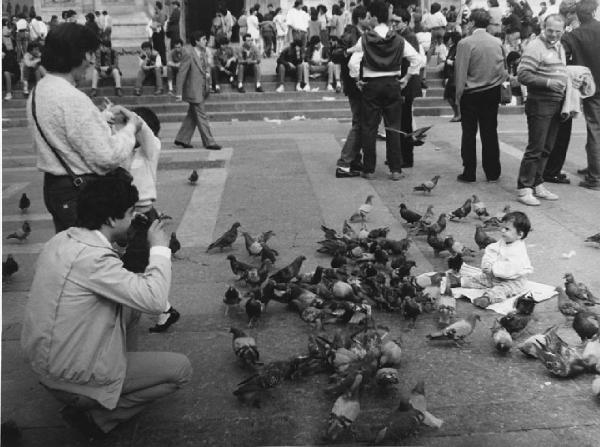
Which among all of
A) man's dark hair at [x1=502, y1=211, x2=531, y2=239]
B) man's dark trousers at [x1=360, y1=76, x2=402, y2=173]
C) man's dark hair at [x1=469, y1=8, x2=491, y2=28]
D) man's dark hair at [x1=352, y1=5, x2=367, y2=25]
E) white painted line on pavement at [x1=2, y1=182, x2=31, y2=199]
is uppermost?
man's dark hair at [x1=352, y1=5, x2=367, y2=25]

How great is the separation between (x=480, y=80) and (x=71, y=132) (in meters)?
6.01

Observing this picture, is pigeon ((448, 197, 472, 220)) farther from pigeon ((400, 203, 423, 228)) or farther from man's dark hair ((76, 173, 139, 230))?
man's dark hair ((76, 173, 139, 230))

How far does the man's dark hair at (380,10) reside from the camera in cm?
876

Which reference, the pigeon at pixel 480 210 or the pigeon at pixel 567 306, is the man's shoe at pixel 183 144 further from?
the pigeon at pixel 567 306

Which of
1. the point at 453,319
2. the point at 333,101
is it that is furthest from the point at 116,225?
the point at 333,101

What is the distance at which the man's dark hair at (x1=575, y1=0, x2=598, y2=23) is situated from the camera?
27.3 ft

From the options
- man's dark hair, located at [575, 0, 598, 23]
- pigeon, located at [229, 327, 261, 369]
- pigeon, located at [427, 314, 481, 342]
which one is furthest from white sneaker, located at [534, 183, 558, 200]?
pigeon, located at [229, 327, 261, 369]

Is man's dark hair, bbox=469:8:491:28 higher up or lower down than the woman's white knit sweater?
higher up

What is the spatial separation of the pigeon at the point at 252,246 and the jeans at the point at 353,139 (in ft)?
11.0

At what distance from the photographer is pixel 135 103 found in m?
17.1

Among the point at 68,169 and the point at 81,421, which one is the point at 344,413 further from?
the point at 68,169

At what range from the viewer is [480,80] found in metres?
8.63

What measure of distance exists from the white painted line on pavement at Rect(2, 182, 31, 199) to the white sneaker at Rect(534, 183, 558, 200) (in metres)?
6.65

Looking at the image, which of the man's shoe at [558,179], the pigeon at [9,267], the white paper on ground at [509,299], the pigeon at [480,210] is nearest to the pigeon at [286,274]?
the white paper on ground at [509,299]
